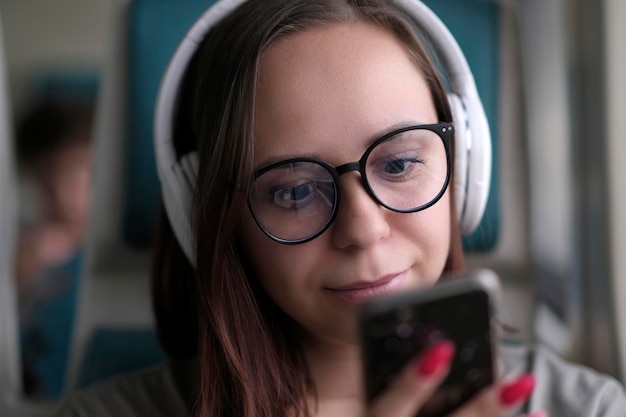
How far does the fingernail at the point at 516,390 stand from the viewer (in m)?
0.66

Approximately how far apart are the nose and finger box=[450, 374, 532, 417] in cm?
22

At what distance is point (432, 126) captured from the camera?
0.85 m

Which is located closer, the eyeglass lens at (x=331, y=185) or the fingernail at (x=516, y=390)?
the fingernail at (x=516, y=390)

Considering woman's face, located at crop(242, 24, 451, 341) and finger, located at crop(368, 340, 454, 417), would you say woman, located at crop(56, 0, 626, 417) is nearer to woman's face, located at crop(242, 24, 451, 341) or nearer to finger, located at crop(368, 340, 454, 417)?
woman's face, located at crop(242, 24, 451, 341)

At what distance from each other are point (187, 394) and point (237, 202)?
35 centimetres

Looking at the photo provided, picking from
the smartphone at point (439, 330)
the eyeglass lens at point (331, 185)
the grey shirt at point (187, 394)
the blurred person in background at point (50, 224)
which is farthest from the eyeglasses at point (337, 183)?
the blurred person in background at point (50, 224)

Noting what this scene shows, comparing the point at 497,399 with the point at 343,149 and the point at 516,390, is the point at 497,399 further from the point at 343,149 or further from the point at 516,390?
the point at 343,149

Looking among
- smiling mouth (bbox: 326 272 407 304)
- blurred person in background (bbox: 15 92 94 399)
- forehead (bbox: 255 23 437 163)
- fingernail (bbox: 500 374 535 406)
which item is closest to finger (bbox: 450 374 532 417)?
fingernail (bbox: 500 374 535 406)

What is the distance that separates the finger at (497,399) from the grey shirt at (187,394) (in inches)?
14.3

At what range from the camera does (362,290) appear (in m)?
0.83

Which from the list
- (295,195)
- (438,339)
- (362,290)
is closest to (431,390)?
(438,339)

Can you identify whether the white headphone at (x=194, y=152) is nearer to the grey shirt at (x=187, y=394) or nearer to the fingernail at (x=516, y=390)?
the grey shirt at (x=187, y=394)

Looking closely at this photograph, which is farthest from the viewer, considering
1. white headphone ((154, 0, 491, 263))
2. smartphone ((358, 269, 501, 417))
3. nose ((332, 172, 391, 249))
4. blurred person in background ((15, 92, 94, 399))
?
blurred person in background ((15, 92, 94, 399))

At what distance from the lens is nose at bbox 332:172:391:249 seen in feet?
2.62
